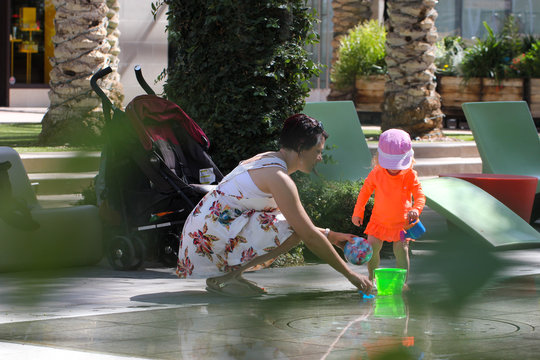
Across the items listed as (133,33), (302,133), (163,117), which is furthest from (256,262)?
(133,33)

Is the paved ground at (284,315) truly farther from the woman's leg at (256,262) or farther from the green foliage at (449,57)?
the green foliage at (449,57)

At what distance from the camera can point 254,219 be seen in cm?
460

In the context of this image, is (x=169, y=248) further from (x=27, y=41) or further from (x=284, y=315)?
(x=27, y=41)

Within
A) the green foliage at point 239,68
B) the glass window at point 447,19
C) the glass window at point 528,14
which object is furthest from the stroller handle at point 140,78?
the glass window at point 528,14

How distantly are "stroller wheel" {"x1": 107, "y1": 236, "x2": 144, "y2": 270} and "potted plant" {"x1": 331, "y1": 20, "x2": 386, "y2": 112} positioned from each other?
12.8 metres

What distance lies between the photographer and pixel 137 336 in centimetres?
366

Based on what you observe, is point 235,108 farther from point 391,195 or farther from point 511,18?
point 511,18

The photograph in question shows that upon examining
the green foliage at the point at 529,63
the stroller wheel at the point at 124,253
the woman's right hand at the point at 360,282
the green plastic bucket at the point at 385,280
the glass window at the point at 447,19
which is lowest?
the stroller wheel at the point at 124,253

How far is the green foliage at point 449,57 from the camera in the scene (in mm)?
18578

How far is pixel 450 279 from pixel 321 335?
9.74 feet

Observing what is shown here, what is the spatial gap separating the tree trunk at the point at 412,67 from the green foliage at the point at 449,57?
15.6 feet

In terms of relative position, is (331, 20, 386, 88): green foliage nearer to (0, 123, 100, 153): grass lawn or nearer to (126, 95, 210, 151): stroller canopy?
(0, 123, 100, 153): grass lawn

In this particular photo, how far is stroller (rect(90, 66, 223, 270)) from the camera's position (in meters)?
5.57

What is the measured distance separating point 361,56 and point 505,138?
32.6 ft
